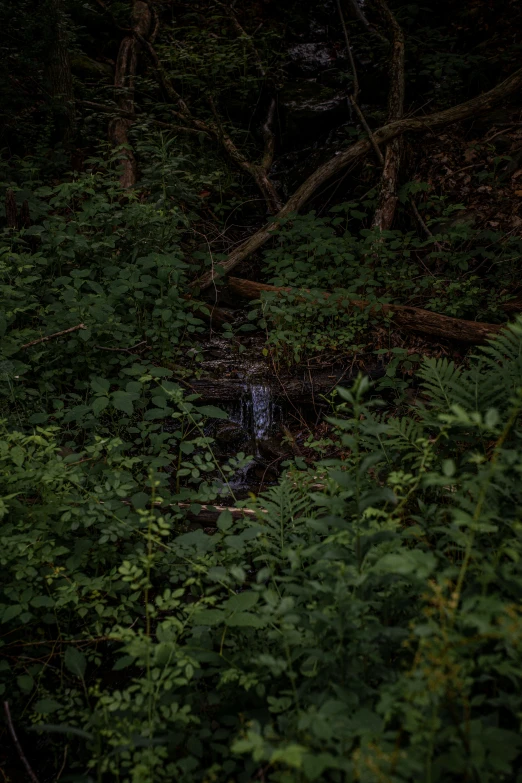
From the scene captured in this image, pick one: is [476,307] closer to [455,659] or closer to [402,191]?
[402,191]

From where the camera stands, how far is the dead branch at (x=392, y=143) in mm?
6531

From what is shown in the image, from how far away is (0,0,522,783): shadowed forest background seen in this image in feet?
5.13

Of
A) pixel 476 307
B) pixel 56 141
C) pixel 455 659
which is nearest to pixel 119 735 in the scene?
pixel 455 659

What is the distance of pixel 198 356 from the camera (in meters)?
4.84

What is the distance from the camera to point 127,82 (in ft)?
28.7

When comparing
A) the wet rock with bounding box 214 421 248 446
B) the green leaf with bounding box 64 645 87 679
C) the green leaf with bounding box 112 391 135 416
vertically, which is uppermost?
the green leaf with bounding box 112 391 135 416

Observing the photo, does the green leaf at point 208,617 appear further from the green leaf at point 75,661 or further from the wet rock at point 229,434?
the wet rock at point 229,434

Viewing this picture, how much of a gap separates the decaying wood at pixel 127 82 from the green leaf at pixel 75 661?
6167 mm

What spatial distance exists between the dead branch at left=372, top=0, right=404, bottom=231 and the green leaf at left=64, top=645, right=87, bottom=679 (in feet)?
17.7

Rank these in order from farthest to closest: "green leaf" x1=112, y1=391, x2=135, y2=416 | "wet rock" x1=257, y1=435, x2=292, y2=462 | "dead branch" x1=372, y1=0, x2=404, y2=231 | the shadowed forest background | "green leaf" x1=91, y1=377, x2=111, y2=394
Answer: "dead branch" x1=372, y1=0, x2=404, y2=231, "wet rock" x1=257, y1=435, x2=292, y2=462, "green leaf" x1=91, y1=377, x2=111, y2=394, "green leaf" x1=112, y1=391, x2=135, y2=416, the shadowed forest background

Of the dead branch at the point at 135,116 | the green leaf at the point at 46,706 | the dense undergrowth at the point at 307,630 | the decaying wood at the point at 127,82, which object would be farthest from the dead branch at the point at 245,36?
the green leaf at the point at 46,706

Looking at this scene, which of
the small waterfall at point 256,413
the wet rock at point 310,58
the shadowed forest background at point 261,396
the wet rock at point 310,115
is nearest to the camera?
the shadowed forest background at point 261,396

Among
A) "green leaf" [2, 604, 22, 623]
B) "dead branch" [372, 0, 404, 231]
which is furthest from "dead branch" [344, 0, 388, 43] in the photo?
"green leaf" [2, 604, 22, 623]

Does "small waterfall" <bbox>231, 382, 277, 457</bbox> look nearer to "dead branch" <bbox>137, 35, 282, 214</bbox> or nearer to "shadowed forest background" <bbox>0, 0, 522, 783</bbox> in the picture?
"shadowed forest background" <bbox>0, 0, 522, 783</bbox>
